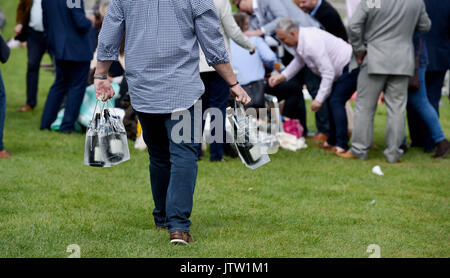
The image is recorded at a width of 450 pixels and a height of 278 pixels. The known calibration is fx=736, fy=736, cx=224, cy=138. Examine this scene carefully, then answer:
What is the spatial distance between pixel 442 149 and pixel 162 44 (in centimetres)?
484

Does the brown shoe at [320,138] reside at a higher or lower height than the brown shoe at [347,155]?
lower

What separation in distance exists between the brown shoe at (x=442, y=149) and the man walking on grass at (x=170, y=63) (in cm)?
434

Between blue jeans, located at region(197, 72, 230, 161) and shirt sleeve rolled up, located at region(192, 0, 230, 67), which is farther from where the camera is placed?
blue jeans, located at region(197, 72, 230, 161)

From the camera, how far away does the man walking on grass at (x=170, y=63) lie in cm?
427

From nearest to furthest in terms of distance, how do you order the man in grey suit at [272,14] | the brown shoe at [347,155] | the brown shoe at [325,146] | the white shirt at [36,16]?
the brown shoe at [347,155]
the brown shoe at [325,146]
the man in grey suit at [272,14]
the white shirt at [36,16]

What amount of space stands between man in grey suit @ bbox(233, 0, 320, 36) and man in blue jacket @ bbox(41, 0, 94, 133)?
2.06m

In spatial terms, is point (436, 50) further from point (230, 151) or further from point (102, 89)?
point (102, 89)

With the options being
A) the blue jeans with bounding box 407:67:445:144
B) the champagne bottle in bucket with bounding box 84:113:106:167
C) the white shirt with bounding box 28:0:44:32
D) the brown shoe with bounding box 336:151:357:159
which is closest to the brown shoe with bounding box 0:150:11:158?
the champagne bottle in bucket with bounding box 84:113:106:167

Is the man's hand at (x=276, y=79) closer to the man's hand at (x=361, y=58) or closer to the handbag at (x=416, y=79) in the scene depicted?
the man's hand at (x=361, y=58)

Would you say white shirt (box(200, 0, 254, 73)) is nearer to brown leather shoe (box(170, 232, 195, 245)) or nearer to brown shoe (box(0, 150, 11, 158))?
brown shoe (box(0, 150, 11, 158))

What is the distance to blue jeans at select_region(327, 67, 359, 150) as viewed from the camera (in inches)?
322

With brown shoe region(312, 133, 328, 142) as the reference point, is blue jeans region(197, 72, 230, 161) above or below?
above

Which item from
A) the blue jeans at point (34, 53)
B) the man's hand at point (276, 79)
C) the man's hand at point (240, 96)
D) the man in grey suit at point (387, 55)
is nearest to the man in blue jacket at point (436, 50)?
the man in grey suit at point (387, 55)
